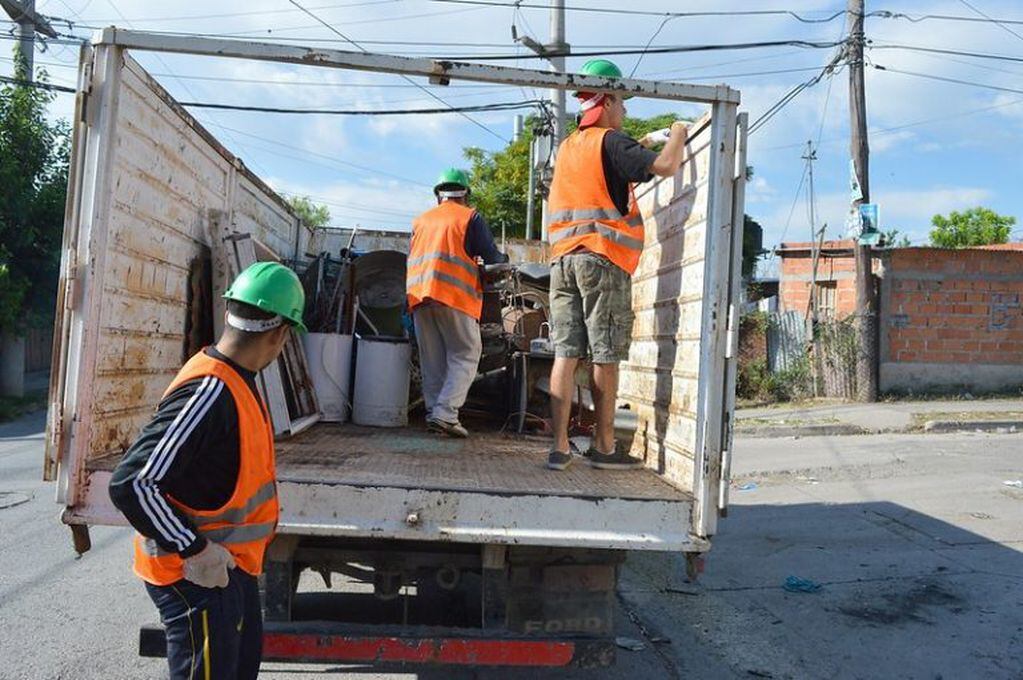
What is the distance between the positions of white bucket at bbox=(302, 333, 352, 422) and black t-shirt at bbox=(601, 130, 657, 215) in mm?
1960

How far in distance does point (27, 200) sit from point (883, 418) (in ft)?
47.4

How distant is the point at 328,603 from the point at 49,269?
1429 centimetres

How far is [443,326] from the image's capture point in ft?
15.9

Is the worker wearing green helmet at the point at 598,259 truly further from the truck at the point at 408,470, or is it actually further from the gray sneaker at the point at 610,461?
the truck at the point at 408,470

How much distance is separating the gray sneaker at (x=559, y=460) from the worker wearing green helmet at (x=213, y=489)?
156 centimetres

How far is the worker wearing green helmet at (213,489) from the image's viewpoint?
2.08 m

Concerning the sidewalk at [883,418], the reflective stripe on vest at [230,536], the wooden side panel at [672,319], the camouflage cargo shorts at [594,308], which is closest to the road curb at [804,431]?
the sidewalk at [883,418]

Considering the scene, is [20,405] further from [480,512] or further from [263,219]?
[480,512]

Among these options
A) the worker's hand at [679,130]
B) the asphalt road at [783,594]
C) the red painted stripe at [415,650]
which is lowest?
the asphalt road at [783,594]

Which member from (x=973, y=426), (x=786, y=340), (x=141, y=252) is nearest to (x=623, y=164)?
(x=141, y=252)

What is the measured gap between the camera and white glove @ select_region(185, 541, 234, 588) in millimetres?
2117

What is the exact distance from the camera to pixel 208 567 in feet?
7.00

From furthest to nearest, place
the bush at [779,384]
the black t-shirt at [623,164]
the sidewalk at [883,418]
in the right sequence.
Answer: the bush at [779,384]
the sidewalk at [883,418]
the black t-shirt at [623,164]

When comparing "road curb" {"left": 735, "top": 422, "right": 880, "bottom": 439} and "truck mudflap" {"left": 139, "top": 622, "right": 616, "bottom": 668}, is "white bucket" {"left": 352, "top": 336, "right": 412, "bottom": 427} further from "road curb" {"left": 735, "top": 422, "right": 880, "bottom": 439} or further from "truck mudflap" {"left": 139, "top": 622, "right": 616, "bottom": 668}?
"road curb" {"left": 735, "top": 422, "right": 880, "bottom": 439}
